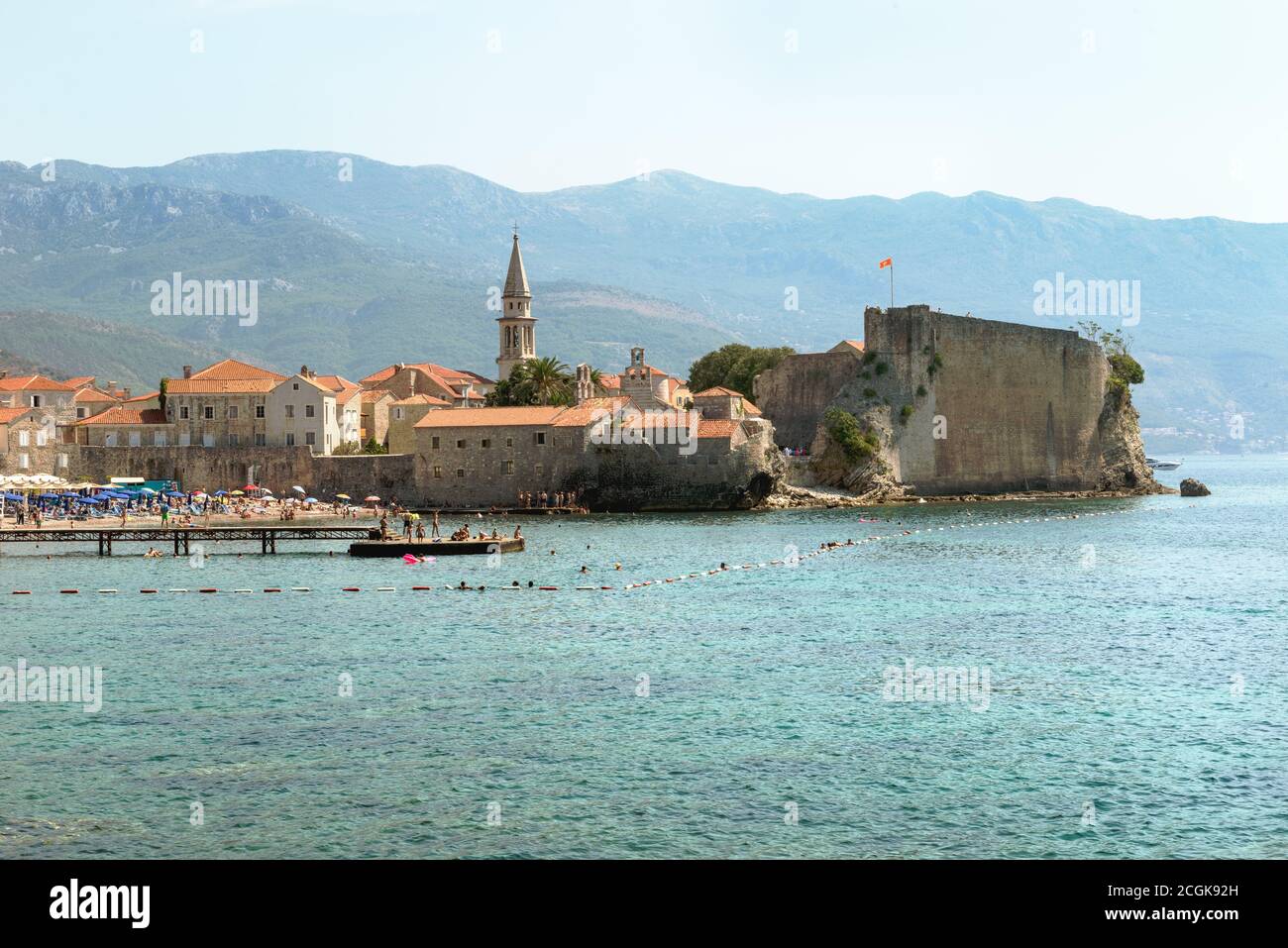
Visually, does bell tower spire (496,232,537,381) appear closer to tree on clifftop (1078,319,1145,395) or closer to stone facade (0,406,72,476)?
stone facade (0,406,72,476)

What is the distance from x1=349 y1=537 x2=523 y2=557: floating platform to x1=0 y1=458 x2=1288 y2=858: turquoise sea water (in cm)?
705

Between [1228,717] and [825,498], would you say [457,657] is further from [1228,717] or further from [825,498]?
[825,498]

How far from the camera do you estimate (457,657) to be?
29844 millimetres

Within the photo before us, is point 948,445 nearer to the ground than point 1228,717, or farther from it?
farther from it

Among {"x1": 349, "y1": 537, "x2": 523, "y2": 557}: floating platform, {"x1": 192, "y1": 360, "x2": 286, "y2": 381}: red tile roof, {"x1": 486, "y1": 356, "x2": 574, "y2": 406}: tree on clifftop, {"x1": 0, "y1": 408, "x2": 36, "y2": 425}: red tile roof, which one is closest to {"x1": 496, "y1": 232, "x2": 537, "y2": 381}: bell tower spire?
{"x1": 486, "y1": 356, "x2": 574, "y2": 406}: tree on clifftop

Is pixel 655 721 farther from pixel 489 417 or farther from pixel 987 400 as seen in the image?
pixel 987 400

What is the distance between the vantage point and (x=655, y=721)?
23.0 meters

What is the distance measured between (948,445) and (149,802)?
7890 centimetres

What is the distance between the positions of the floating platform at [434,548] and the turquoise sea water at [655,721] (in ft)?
23.1

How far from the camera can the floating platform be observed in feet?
176

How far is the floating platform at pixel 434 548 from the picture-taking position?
53594 millimetres

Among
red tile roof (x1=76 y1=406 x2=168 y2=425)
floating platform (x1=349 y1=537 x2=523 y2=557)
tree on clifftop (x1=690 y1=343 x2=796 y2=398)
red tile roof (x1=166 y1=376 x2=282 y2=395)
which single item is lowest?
floating platform (x1=349 y1=537 x2=523 y2=557)
